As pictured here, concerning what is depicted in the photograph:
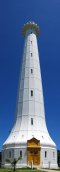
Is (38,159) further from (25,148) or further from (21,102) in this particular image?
(21,102)

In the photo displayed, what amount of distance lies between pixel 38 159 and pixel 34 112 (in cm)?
778

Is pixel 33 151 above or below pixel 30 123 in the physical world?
below

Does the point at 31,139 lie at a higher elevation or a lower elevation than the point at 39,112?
lower

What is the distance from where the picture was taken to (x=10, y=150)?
4809 centimetres

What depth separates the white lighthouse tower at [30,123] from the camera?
4716 cm

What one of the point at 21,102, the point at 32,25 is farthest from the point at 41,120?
the point at 32,25

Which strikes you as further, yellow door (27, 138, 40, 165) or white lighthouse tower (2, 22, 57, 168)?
white lighthouse tower (2, 22, 57, 168)

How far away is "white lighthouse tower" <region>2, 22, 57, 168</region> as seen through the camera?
1857 inches

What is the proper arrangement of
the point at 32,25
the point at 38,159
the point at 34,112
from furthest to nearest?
the point at 32,25, the point at 34,112, the point at 38,159

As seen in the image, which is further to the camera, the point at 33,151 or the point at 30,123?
the point at 30,123

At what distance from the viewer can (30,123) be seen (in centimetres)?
4988

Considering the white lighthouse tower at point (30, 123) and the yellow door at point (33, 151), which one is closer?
the yellow door at point (33, 151)

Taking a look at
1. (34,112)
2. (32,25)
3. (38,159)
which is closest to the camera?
(38,159)

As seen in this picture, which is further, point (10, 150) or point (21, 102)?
point (21, 102)
